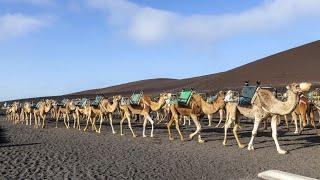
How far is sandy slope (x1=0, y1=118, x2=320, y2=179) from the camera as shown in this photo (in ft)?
44.1

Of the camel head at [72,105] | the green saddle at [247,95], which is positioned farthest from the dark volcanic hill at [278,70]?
the green saddle at [247,95]

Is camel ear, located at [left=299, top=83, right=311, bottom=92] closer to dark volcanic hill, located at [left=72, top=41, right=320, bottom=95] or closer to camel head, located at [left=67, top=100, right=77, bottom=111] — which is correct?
camel head, located at [left=67, top=100, right=77, bottom=111]

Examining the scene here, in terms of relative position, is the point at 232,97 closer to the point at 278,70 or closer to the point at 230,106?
the point at 230,106

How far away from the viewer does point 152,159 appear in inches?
632

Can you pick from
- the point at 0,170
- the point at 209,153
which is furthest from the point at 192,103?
the point at 0,170

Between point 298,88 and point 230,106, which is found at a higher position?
point 298,88

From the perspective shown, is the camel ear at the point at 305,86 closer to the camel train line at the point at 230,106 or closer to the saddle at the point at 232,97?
the camel train line at the point at 230,106

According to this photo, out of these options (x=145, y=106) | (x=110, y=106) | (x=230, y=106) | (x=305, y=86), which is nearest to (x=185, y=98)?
(x=230, y=106)

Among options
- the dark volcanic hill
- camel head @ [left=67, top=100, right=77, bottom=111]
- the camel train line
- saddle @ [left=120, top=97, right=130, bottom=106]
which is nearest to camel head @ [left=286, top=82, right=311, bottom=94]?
the camel train line

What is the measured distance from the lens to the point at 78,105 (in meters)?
31.3

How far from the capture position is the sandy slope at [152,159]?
13.4 m

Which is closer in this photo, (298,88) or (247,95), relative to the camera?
(298,88)

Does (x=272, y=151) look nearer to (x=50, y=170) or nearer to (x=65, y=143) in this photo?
(x=50, y=170)

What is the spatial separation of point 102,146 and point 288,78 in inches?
2436
